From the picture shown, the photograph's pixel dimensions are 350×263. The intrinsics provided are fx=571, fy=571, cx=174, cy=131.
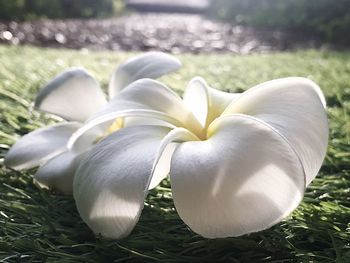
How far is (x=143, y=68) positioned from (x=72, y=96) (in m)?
0.14

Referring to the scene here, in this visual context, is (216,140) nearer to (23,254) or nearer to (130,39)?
(23,254)

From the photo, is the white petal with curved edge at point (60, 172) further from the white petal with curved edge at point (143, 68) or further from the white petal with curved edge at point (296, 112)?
the white petal with curved edge at point (296, 112)

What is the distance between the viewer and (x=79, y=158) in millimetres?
969

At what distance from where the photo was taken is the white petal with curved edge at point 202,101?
902 millimetres

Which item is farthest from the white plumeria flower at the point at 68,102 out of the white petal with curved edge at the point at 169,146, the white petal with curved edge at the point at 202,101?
the white petal with curved edge at the point at 169,146

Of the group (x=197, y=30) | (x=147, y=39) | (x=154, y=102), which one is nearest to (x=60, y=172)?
(x=154, y=102)

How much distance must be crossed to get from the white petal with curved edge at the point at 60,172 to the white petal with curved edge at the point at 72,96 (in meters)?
0.11

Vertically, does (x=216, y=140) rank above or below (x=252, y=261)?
above

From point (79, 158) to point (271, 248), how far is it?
1.18 ft

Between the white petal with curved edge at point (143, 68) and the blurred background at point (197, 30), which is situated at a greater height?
the white petal with curved edge at point (143, 68)

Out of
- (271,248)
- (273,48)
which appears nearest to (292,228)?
(271,248)

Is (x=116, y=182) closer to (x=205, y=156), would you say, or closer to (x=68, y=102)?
(x=205, y=156)

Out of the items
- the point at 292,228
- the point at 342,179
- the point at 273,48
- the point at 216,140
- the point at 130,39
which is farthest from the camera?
the point at 130,39

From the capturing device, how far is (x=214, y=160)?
71 cm
